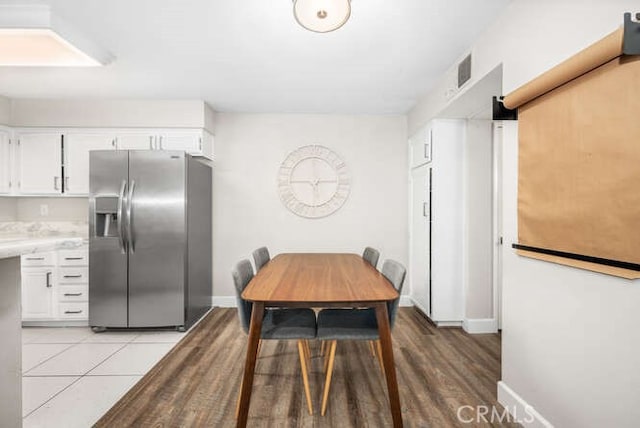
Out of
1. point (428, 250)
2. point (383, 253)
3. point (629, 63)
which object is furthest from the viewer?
point (383, 253)

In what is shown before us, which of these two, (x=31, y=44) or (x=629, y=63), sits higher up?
A: (x=31, y=44)

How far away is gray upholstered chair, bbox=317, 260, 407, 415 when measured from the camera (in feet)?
6.17

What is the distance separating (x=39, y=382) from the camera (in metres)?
2.26

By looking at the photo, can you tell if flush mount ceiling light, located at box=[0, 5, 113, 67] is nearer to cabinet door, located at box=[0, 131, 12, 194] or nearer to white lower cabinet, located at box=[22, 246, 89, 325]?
cabinet door, located at box=[0, 131, 12, 194]

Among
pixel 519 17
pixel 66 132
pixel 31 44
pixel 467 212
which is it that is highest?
pixel 31 44

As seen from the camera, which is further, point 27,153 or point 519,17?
point 27,153

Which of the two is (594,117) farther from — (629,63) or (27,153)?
(27,153)

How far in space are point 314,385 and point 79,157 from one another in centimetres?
348

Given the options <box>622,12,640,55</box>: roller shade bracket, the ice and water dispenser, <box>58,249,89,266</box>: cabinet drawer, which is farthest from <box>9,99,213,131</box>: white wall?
<box>622,12,640,55</box>: roller shade bracket

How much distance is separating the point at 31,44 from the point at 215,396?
115 inches

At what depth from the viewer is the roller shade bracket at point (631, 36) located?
109 centimetres

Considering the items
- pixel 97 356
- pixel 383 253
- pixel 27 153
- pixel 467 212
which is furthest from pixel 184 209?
pixel 467 212

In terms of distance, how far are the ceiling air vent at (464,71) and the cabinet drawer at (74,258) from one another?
13.1 ft

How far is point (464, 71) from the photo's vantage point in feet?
8.06
